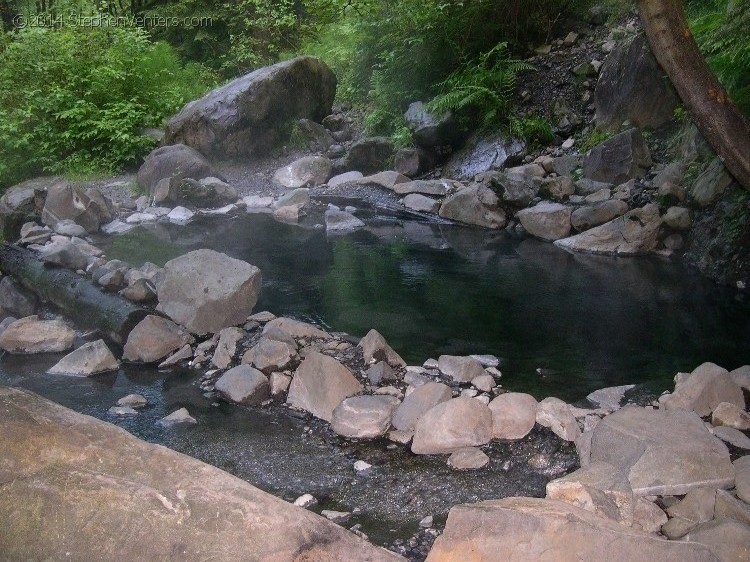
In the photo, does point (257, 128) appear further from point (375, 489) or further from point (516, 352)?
point (375, 489)

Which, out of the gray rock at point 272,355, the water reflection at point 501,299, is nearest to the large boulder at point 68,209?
the water reflection at point 501,299

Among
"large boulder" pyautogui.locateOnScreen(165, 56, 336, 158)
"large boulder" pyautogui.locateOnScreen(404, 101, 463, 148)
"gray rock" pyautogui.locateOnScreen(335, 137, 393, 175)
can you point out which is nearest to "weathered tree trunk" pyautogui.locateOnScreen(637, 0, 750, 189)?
"large boulder" pyautogui.locateOnScreen(404, 101, 463, 148)

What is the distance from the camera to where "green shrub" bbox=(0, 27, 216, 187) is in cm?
1253

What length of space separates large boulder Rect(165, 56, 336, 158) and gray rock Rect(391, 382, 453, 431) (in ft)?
31.3

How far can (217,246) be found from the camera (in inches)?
352

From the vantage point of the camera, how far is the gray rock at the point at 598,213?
892 centimetres

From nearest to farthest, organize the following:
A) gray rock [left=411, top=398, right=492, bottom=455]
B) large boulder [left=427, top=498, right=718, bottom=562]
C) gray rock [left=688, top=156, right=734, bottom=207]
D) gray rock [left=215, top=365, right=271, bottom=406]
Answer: large boulder [left=427, top=498, right=718, bottom=562]
gray rock [left=411, top=398, right=492, bottom=455]
gray rock [left=215, top=365, right=271, bottom=406]
gray rock [left=688, top=156, right=734, bottom=207]

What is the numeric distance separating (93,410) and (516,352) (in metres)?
3.11

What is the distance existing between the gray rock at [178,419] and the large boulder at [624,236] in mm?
5652

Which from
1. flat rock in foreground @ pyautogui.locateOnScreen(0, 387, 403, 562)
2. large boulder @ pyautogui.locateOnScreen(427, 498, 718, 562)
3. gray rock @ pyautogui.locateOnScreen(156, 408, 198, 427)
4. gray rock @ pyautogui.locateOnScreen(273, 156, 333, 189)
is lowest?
gray rock @ pyautogui.locateOnScreen(273, 156, 333, 189)

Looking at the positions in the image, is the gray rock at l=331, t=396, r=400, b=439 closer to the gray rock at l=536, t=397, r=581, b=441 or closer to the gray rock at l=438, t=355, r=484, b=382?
the gray rock at l=438, t=355, r=484, b=382

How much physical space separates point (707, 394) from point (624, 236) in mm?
4474

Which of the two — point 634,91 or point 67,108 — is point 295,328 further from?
point 67,108

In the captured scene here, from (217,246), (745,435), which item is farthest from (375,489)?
(217,246)
